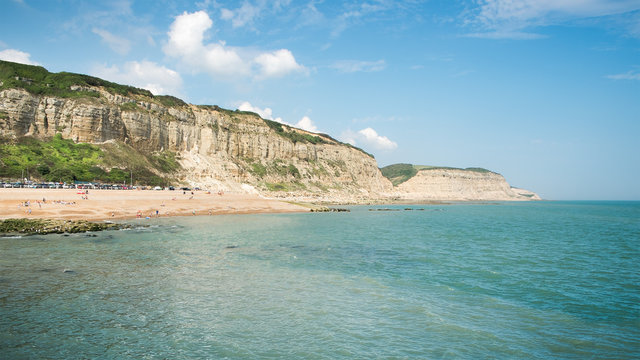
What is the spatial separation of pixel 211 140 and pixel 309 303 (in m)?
90.3

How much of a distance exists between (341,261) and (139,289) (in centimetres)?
1099

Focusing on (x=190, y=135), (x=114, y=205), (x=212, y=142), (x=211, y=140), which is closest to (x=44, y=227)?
(x=114, y=205)

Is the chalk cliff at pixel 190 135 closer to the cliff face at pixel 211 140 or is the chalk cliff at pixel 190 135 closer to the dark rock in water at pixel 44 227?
the cliff face at pixel 211 140

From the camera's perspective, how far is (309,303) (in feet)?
44.2

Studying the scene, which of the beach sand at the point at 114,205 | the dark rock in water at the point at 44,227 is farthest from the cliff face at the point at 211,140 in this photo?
the dark rock in water at the point at 44,227

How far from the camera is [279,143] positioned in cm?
11850

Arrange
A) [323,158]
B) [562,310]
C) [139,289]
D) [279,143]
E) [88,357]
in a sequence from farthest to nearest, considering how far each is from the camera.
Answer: [323,158], [279,143], [139,289], [562,310], [88,357]

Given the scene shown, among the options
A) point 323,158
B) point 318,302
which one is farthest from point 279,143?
point 318,302

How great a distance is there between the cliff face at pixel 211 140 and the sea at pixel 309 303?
5907 cm

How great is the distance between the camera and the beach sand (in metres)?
38.8

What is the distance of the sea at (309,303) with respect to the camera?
975 cm

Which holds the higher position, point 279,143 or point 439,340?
point 279,143

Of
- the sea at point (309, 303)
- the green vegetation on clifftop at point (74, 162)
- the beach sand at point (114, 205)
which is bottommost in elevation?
the sea at point (309, 303)

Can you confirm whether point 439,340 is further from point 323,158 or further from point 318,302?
point 323,158
